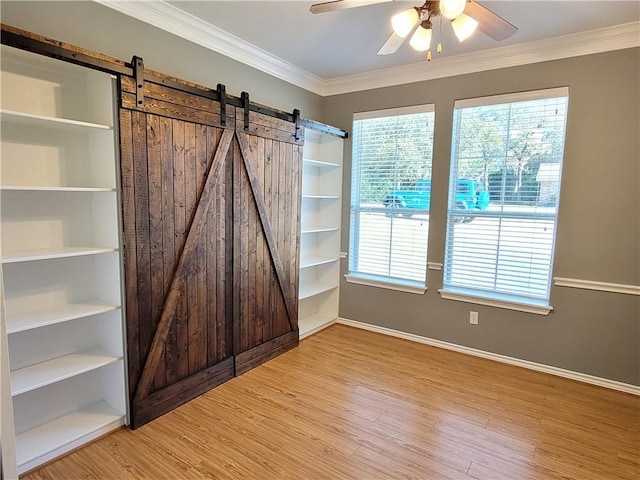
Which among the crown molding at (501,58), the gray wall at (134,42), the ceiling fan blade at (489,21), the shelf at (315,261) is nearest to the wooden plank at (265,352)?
the shelf at (315,261)

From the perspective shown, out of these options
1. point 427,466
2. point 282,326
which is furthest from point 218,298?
point 427,466

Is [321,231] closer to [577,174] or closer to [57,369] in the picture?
[577,174]

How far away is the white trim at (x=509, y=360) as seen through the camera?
2938mm

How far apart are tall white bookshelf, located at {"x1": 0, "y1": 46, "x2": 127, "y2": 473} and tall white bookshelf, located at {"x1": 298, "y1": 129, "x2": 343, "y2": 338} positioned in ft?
6.62

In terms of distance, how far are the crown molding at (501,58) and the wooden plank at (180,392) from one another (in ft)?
9.84

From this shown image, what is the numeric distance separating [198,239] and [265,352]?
126cm

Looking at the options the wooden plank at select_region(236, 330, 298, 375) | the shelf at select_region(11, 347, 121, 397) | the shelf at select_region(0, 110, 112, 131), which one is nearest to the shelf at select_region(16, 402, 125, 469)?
the shelf at select_region(11, 347, 121, 397)

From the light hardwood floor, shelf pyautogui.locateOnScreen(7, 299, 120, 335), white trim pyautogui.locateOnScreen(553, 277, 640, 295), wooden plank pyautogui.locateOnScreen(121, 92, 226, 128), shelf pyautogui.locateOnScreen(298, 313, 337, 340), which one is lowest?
the light hardwood floor

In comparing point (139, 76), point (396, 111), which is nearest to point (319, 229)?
point (396, 111)

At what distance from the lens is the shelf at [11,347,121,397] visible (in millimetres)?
1950

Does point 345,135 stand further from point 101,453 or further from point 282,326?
point 101,453

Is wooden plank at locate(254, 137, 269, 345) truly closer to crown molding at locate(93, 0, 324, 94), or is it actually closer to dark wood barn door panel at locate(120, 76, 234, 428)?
dark wood barn door panel at locate(120, 76, 234, 428)

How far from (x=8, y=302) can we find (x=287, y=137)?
2282mm

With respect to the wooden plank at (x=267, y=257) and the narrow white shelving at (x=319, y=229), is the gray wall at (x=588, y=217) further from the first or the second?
the wooden plank at (x=267, y=257)
